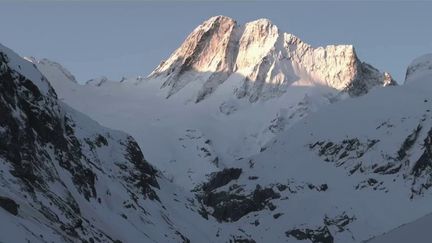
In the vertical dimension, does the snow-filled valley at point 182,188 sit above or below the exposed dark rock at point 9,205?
above

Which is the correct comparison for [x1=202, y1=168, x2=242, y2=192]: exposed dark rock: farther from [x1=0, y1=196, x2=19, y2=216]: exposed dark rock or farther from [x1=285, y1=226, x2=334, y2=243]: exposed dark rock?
[x1=0, y1=196, x2=19, y2=216]: exposed dark rock

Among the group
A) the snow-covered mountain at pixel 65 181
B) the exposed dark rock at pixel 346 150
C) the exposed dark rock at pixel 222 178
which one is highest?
the exposed dark rock at pixel 346 150

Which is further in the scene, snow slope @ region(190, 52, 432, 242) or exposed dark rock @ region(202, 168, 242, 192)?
exposed dark rock @ region(202, 168, 242, 192)

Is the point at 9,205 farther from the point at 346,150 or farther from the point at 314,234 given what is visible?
the point at 346,150

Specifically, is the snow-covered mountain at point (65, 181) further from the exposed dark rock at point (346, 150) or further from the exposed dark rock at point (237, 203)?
the exposed dark rock at point (346, 150)

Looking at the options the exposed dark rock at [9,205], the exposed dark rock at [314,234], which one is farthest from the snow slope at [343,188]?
the exposed dark rock at [9,205]

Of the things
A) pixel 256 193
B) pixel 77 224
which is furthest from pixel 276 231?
pixel 77 224

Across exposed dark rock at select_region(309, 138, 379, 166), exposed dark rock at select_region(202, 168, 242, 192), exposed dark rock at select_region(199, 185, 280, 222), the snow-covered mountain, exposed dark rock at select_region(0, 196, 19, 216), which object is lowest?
exposed dark rock at select_region(0, 196, 19, 216)

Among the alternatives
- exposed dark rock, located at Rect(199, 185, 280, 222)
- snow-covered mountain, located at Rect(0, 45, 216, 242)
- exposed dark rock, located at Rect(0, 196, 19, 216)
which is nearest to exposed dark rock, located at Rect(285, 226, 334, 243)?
exposed dark rock, located at Rect(199, 185, 280, 222)
